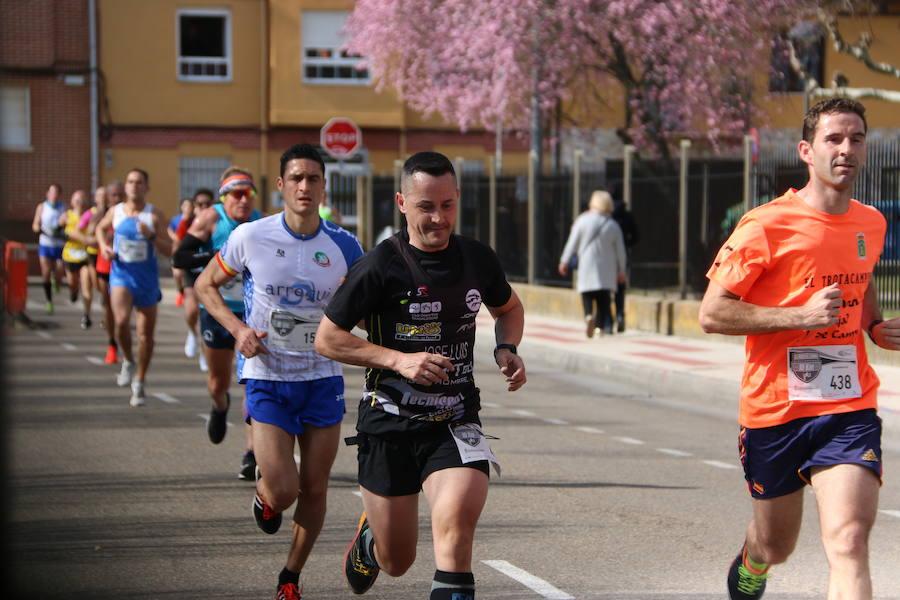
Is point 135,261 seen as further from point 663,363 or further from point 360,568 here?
point 360,568

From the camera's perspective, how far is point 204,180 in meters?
35.8

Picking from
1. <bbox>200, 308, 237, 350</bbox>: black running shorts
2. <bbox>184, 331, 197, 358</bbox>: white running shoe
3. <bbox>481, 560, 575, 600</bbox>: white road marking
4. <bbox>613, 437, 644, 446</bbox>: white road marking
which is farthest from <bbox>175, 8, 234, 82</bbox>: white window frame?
<bbox>481, 560, 575, 600</bbox>: white road marking

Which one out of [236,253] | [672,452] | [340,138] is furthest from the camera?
[340,138]

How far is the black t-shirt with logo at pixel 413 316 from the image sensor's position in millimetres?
4926

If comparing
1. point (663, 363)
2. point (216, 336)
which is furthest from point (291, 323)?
point (663, 363)

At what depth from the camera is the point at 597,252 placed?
17.3 m

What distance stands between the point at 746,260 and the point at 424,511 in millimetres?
3354

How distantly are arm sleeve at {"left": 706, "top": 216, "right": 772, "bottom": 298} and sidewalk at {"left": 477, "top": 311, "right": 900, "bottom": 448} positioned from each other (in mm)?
6163

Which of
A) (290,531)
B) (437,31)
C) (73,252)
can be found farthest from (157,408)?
(437,31)

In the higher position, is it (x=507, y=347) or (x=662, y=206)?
(x=662, y=206)

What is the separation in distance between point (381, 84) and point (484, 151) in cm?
549

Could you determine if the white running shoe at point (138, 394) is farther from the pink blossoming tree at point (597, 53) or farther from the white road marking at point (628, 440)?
the pink blossoming tree at point (597, 53)

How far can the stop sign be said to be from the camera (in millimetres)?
22922

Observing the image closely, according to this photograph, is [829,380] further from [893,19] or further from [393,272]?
[893,19]
